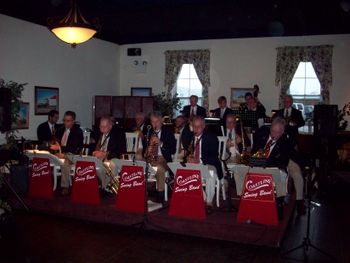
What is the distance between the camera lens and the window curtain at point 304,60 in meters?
10.4

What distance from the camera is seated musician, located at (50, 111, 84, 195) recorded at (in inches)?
251

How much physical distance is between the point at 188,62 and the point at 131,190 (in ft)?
22.9

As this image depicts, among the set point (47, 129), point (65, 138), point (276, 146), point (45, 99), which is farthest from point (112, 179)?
point (45, 99)

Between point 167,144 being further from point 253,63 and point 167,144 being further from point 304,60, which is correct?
point 304,60

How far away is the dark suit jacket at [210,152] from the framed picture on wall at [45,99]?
5.20 metres

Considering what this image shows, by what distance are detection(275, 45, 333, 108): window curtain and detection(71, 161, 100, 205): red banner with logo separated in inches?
258

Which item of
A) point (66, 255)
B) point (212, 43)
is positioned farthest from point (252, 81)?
point (66, 255)

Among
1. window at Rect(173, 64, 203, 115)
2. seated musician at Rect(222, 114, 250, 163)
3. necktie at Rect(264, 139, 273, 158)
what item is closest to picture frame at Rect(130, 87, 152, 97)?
window at Rect(173, 64, 203, 115)

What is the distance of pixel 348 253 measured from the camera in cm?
450

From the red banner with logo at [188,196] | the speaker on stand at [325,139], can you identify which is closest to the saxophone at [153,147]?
the red banner with logo at [188,196]

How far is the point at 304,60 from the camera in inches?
419

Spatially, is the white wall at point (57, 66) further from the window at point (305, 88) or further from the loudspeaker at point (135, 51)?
the window at point (305, 88)

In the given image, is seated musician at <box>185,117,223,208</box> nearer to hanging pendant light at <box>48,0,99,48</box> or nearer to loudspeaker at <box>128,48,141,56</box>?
hanging pendant light at <box>48,0,99,48</box>

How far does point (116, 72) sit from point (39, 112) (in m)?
3.68
